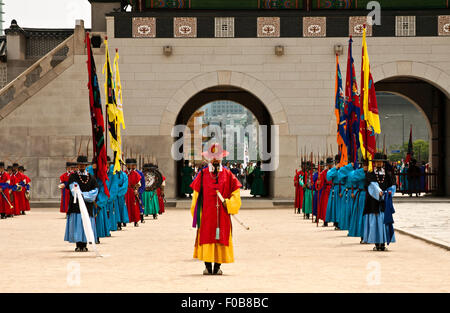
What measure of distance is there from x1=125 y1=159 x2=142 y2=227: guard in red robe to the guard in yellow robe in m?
9.74

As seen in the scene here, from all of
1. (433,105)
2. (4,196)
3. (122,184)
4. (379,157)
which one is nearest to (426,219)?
(379,157)

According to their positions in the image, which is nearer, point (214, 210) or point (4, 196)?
point (214, 210)

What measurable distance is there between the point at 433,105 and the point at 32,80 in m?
15.9

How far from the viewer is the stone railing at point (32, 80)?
96.8 feet

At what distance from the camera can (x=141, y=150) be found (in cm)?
2942

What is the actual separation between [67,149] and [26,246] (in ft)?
47.0

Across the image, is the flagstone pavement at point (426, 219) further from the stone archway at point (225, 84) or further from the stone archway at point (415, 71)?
the stone archway at point (225, 84)

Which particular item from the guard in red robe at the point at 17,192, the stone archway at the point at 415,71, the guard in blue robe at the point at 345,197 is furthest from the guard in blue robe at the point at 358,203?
the stone archway at the point at 415,71

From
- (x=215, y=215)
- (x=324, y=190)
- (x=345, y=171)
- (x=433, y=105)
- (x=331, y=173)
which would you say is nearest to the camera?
(x=215, y=215)

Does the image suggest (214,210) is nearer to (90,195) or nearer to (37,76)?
(90,195)

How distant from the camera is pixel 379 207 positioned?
49.2 ft

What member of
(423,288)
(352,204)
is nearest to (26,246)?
(352,204)

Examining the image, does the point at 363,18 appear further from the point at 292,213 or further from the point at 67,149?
the point at 67,149

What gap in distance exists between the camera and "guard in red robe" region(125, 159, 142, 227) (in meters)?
21.3
